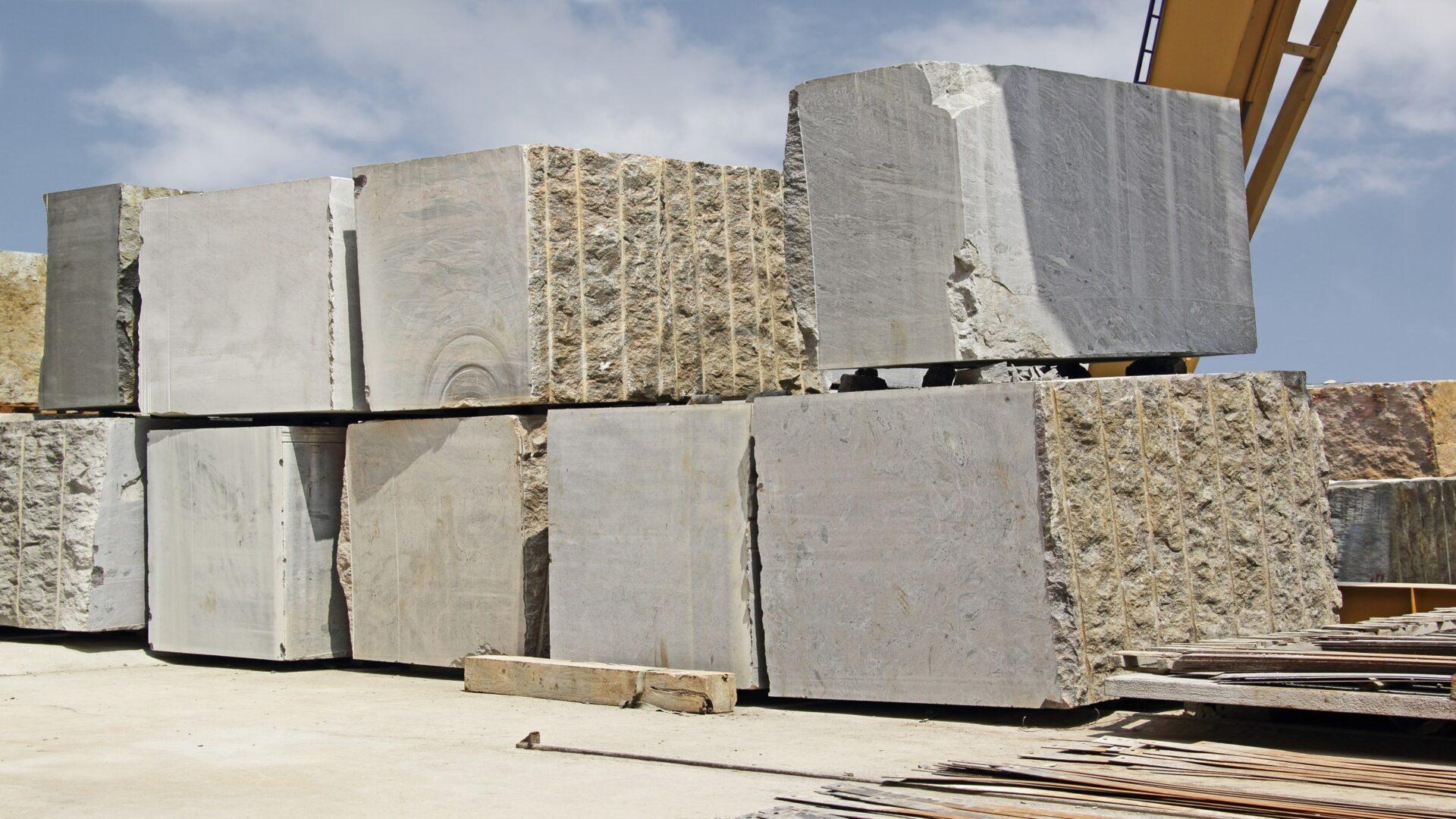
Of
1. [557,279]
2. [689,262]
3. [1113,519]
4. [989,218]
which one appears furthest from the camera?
[689,262]

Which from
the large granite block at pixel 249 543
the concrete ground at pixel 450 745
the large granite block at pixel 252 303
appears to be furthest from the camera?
the large granite block at pixel 249 543

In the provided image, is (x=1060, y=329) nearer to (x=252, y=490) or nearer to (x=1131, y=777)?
(x=1131, y=777)

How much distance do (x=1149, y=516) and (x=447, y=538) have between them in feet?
10.4

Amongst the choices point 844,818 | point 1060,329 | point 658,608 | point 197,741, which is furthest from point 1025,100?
point 197,741

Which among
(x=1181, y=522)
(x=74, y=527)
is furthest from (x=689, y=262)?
(x=74, y=527)

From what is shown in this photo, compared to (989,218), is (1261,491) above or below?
below

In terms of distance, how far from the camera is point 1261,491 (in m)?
5.70

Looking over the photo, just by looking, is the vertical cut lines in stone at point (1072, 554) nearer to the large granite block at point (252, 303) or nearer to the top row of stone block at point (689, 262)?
the top row of stone block at point (689, 262)

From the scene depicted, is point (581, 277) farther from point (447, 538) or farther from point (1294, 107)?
point (1294, 107)

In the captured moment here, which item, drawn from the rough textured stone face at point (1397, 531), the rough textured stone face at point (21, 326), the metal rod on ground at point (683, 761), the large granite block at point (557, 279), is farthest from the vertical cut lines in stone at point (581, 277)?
the rough textured stone face at point (21, 326)

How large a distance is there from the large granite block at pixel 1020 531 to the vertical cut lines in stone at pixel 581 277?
105cm

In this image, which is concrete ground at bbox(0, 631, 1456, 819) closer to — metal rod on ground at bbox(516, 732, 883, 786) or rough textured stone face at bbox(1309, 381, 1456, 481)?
metal rod on ground at bbox(516, 732, 883, 786)

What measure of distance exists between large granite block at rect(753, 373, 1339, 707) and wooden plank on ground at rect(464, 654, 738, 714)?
0.28m

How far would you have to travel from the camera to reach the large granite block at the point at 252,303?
6.96m
